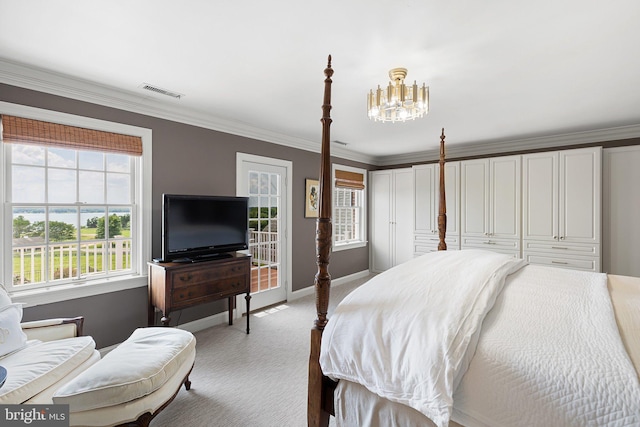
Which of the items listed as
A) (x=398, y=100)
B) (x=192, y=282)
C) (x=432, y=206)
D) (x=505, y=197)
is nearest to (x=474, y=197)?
(x=505, y=197)

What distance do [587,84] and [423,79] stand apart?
1449mm

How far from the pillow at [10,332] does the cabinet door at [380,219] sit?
498 cm

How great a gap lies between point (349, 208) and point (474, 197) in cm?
215

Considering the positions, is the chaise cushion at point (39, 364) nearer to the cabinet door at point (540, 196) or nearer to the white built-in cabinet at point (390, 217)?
the white built-in cabinet at point (390, 217)

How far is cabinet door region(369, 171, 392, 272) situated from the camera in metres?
5.61

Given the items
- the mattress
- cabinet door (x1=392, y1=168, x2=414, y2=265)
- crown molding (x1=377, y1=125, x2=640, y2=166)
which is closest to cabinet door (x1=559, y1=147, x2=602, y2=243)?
crown molding (x1=377, y1=125, x2=640, y2=166)

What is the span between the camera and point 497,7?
150 centimetres

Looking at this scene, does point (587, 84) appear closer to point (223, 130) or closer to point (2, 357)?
point (223, 130)

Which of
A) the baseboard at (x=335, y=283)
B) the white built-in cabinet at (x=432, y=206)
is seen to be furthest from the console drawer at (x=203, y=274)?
the white built-in cabinet at (x=432, y=206)

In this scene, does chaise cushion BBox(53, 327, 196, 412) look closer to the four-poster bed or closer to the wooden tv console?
the wooden tv console

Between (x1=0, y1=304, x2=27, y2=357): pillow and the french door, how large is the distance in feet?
6.87

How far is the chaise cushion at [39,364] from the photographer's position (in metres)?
1.40

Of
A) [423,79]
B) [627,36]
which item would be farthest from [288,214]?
[627,36]

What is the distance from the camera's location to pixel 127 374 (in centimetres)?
149
